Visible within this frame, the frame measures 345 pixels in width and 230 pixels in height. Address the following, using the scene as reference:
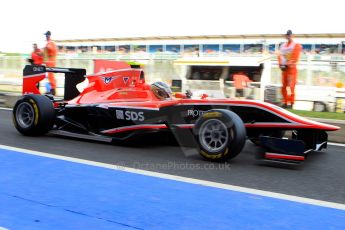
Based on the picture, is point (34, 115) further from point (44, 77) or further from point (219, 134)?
point (219, 134)

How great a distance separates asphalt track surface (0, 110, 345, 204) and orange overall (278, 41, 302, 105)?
338 centimetres

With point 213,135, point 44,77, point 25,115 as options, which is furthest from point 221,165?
point 44,77

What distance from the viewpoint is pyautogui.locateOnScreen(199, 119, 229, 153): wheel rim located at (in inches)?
197

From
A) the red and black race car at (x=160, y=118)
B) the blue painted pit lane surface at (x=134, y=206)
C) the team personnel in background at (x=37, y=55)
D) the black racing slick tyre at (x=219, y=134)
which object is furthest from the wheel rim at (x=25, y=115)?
the team personnel in background at (x=37, y=55)

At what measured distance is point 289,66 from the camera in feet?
32.3

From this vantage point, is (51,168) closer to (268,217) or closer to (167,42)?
(268,217)

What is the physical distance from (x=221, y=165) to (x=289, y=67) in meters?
5.51

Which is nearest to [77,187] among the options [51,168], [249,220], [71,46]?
[51,168]

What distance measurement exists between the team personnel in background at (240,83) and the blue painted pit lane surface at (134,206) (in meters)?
8.18

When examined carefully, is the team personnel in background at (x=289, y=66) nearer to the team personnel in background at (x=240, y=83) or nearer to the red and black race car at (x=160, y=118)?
the team personnel in background at (x=240, y=83)

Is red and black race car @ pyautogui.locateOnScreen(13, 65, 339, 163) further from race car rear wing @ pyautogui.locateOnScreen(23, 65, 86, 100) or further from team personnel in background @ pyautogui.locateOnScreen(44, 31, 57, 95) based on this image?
team personnel in background @ pyautogui.locateOnScreen(44, 31, 57, 95)

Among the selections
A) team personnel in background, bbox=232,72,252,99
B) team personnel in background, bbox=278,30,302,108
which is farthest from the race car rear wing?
team personnel in background, bbox=232,72,252,99

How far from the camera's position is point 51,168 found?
4.82 m

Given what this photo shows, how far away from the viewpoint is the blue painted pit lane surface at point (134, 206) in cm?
321
